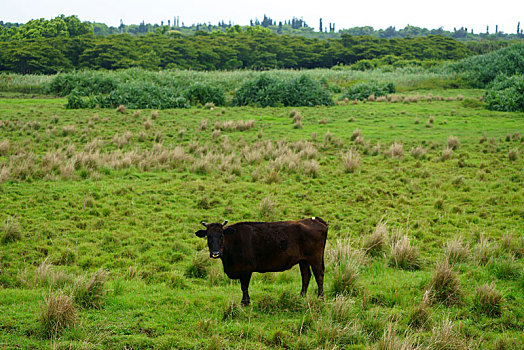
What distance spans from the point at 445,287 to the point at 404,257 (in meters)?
1.70

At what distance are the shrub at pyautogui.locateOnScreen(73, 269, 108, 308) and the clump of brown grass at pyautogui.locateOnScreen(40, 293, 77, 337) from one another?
2.24 ft

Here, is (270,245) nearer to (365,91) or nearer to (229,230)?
(229,230)

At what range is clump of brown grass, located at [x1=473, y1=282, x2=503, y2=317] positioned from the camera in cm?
664

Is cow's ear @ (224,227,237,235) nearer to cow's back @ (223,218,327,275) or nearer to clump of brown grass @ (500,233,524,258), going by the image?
cow's back @ (223,218,327,275)

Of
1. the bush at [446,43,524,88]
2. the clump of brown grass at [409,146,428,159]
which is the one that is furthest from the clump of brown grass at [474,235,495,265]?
the bush at [446,43,524,88]

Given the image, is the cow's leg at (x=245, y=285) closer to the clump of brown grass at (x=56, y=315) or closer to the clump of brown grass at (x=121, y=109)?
the clump of brown grass at (x=56, y=315)

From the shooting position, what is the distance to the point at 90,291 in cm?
664

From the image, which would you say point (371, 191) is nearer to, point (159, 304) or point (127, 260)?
point (127, 260)

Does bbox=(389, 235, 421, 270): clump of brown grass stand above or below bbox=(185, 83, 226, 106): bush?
below

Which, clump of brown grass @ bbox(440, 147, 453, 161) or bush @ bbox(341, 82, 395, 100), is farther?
bush @ bbox(341, 82, 395, 100)

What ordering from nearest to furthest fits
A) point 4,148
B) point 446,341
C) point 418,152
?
point 446,341
point 4,148
point 418,152

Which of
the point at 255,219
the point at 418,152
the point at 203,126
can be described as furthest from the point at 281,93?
the point at 255,219

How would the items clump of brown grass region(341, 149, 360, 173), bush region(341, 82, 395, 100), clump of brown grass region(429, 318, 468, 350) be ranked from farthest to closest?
bush region(341, 82, 395, 100) < clump of brown grass region(341, 149, 360, 173) < clump of brown grass region(429, 318, 468, 350)

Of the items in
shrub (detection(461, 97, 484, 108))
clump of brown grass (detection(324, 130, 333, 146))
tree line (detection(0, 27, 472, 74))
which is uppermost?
tree line (detection(0, 27, 472, 74))
